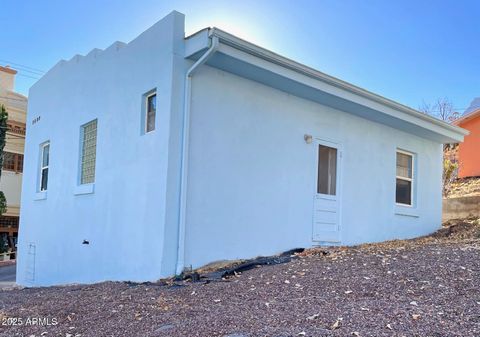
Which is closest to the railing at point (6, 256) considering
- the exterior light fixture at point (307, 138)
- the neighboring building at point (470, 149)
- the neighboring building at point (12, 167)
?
the neighboring building at point (12, 167)

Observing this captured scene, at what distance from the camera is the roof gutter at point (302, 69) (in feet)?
23.2

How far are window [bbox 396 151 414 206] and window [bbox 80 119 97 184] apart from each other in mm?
7043

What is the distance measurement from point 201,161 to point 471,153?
1404cm

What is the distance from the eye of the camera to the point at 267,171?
27.9 ft

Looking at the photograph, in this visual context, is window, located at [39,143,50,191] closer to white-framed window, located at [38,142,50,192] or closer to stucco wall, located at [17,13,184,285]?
white-framed window, located at [38,142,50,192]

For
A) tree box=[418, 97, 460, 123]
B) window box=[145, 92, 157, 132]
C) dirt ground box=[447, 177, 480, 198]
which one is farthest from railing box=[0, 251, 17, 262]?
tree box=[418, 97, 460, 123]

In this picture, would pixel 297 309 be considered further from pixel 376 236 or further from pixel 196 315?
pixel 376 236

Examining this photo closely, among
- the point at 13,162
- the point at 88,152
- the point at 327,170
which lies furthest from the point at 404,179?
the point at 13,162

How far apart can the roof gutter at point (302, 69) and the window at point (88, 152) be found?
12.6ft

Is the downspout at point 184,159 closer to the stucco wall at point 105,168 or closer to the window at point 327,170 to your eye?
the stucco wall at point 105,168

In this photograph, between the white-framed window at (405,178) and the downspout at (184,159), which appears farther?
the white-framed window at (405,178)

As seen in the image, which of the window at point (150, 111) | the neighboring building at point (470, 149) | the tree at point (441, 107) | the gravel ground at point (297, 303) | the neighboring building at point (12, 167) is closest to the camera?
the gravel ground at point (297, 303)

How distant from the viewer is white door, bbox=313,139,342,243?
9.34 m

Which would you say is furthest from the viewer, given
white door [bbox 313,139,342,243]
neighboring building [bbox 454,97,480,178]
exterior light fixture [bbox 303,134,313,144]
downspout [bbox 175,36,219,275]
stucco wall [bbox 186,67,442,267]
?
neighboring building [bbox 454,97,480,178]
